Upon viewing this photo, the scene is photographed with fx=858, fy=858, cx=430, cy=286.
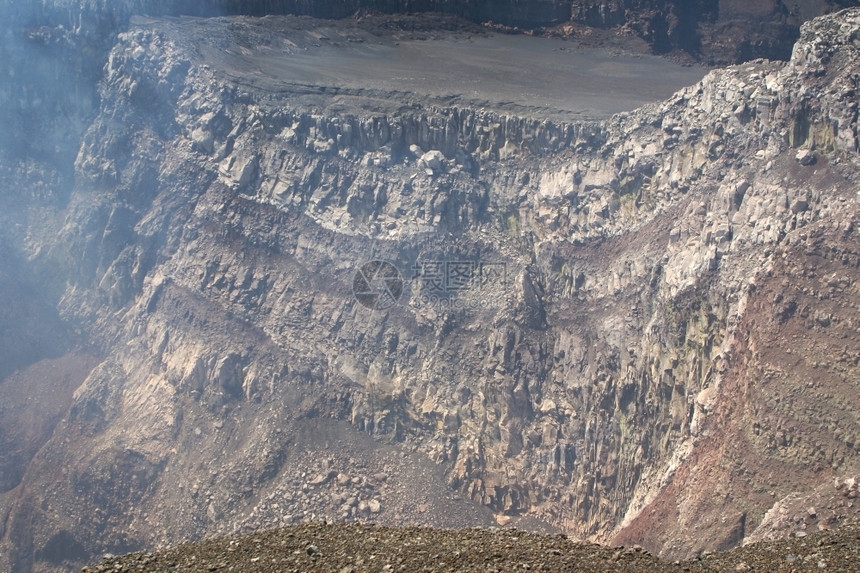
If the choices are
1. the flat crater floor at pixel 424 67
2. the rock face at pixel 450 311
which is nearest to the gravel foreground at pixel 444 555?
the rock face at pixel 450 311

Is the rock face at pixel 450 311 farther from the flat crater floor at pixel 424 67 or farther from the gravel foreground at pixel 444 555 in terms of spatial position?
the gravel foreground at pixel 444 555

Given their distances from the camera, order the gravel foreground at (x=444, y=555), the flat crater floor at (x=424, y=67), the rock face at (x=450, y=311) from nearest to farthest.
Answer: the gravel foreground at (x=444, y=555) → the rock face at (x=450, y=311) → the flat crater floor at (x=424, y=67)

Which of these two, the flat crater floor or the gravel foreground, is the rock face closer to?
the flat crater floor

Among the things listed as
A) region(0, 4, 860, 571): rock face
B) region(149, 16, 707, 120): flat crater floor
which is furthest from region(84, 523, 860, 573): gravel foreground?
region(149, 16, 707, 120): flat crater floor

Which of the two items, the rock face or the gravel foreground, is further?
the rock face

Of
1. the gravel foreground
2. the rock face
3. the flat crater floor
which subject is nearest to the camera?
the gravel foreground

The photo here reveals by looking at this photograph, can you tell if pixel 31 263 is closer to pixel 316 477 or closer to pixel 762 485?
pixel 316 477

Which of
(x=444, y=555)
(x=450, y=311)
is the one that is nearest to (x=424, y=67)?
(x=450, y=311)
